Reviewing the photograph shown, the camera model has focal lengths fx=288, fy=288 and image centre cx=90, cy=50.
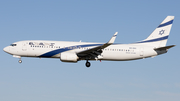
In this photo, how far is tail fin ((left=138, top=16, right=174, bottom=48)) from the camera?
44.5m

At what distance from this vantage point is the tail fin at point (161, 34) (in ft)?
146

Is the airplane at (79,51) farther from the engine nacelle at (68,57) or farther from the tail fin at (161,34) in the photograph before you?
the tail fin at (161,34)

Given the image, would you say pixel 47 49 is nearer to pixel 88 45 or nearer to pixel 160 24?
pixel 88 45

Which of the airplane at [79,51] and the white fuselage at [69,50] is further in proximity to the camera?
the white fuselage at [69,50]

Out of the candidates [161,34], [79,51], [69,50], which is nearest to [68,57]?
[69,50]

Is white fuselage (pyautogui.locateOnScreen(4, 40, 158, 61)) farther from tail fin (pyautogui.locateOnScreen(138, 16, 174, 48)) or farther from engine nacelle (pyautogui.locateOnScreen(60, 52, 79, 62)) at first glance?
tail fin (pyautogui.locateOnScreen(138, 16, 174, 48))

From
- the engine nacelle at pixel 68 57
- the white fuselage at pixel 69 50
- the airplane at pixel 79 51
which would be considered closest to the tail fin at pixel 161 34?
the airplane at pixel 79 51

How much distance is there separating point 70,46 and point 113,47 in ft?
20.6

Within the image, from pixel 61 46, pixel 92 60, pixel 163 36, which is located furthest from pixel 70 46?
pixel 163 36

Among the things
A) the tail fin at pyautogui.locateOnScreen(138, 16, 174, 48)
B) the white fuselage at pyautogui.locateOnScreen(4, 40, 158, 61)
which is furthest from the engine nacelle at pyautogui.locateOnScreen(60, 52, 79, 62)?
the tail fin at pyautogui.locateOnScreen(138, 16, 174, 48)

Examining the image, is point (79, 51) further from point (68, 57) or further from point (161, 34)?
point (161, 34)

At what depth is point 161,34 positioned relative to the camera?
1784 inches

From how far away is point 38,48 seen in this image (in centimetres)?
4141

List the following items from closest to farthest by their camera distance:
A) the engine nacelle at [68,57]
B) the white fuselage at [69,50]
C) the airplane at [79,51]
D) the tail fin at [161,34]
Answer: the engine nacelle at [68,57]
the airplane at [79,51]
the white fuselage at [69,50]
the tail fin at [161,34]
